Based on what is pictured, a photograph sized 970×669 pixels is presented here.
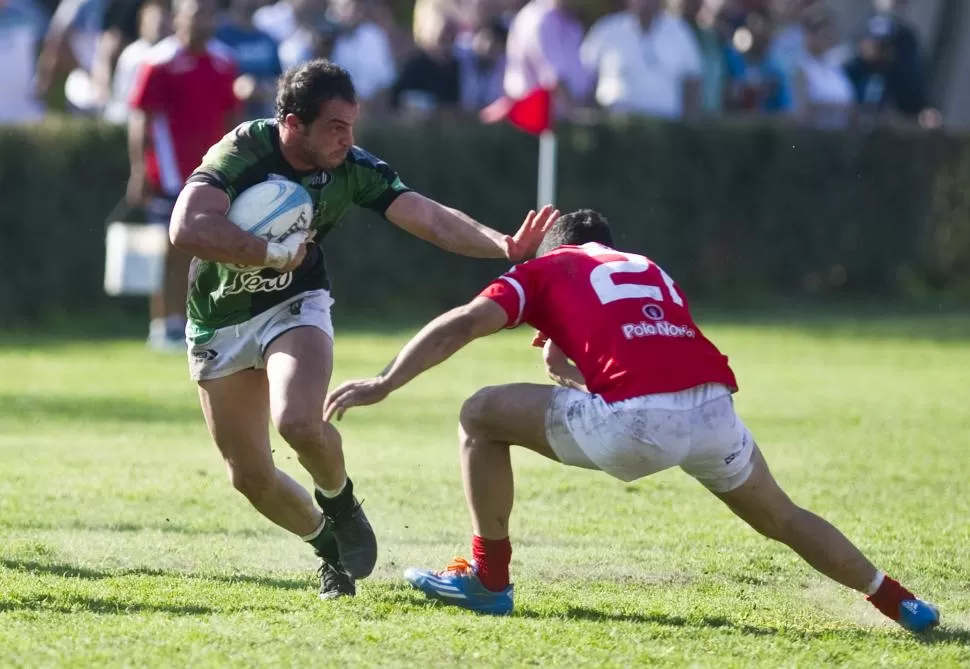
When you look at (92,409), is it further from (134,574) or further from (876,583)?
(876,583)

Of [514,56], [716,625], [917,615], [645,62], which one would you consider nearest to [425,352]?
[716,625]

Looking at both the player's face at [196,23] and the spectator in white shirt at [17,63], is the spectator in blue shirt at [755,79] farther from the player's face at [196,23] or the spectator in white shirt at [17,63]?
the spectator in white shirt at [17,63]

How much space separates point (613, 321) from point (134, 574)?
2.34 meters

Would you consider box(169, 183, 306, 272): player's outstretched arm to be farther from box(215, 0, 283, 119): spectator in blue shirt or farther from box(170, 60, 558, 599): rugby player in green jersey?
box(215, 0, 283, 119): spectator in blue shirt

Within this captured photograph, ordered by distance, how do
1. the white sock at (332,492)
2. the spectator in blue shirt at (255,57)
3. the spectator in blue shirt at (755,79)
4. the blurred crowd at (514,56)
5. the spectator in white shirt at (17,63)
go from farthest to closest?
the spectator in blue shirt at (755,79), the blurred crowd at (514,56), the spectator in white shirt at (17,63), the spectator in blue shirt at (255,57), the white sock at (332,492)

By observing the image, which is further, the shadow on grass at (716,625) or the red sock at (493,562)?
the red sock at (493,562)

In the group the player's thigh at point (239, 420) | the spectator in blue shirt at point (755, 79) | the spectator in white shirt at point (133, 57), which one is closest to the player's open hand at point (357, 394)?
the player's thigh at point (239, 420)

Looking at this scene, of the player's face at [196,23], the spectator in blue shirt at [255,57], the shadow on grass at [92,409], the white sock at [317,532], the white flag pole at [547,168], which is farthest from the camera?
the white flag pole at [547,168]

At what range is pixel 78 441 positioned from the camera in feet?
34.6

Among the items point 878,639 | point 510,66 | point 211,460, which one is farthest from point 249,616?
point 510,66

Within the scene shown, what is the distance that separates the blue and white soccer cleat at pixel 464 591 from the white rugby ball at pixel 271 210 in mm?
1414

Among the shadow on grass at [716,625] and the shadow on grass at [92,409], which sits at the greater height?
the shadow on grass at [716,625]

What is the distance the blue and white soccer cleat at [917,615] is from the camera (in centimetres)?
614

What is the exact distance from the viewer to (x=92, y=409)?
39.1 feet
